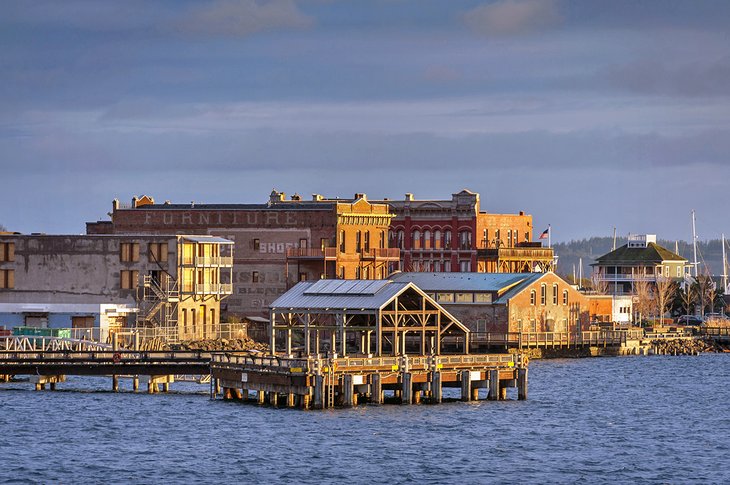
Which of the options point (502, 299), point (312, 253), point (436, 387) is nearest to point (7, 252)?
point (312, 253)

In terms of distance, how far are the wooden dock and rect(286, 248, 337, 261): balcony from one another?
5433cm

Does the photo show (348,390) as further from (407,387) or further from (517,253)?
(517,253)

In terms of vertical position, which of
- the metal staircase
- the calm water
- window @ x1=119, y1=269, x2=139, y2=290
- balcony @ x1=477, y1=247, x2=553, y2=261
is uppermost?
balcony @ x1=477, y1=247, x2=553, y2=261

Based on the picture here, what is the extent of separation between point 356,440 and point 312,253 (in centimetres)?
7263

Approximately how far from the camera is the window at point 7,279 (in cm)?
13188

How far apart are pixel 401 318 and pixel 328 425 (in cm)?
1391

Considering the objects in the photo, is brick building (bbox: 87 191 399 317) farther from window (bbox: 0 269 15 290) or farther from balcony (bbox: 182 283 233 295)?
window (bbox: 0 269 15 290)

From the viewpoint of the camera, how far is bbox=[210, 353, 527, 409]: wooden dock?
271ft

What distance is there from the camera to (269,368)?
83875mm

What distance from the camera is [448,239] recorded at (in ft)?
561

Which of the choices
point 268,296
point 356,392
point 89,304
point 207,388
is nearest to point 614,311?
point 268,296

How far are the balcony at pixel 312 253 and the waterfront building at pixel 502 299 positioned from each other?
628cm

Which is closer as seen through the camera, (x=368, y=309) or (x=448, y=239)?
(x=368, y=309)

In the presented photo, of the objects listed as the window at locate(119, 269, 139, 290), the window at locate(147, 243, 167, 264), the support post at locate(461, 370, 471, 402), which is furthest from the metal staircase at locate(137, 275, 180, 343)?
the support post at locate(461, 370, 471, 402)
